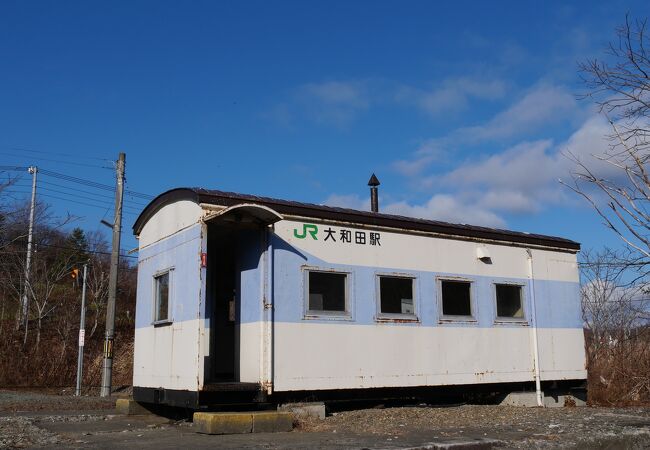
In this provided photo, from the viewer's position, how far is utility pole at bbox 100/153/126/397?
Result: 19156mm

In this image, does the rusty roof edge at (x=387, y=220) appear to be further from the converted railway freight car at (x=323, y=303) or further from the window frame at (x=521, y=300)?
the window frame at (x=521, y=300)

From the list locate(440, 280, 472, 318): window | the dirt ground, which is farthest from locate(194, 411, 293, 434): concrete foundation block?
locate(440, 280, 472, 318): window

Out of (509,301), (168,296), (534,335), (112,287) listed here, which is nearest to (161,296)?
(168,296)

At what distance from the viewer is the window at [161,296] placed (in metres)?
10.6

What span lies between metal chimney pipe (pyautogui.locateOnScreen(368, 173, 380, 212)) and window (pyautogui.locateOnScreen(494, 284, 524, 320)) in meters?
3.15

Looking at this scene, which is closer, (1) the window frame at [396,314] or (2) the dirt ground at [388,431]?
(2) the dirt ground at [388,431]

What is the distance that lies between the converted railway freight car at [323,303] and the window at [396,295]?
0.02 meters

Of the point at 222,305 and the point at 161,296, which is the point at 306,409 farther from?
the point at 161,296

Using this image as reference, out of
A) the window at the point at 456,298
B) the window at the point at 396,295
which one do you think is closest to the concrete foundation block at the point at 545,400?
the window at the point at 456,298

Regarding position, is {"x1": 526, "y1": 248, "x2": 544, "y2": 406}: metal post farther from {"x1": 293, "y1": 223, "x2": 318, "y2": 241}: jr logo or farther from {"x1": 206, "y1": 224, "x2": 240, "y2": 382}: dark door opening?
{"x1": 206, "y1": 224, "x2": 240, "y2": 382}: dark door opening

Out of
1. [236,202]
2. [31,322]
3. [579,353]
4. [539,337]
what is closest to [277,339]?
[236,202]

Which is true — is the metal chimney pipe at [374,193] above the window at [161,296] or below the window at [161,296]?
above

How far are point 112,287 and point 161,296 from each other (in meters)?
10.4

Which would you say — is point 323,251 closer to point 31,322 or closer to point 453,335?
point 453,335
